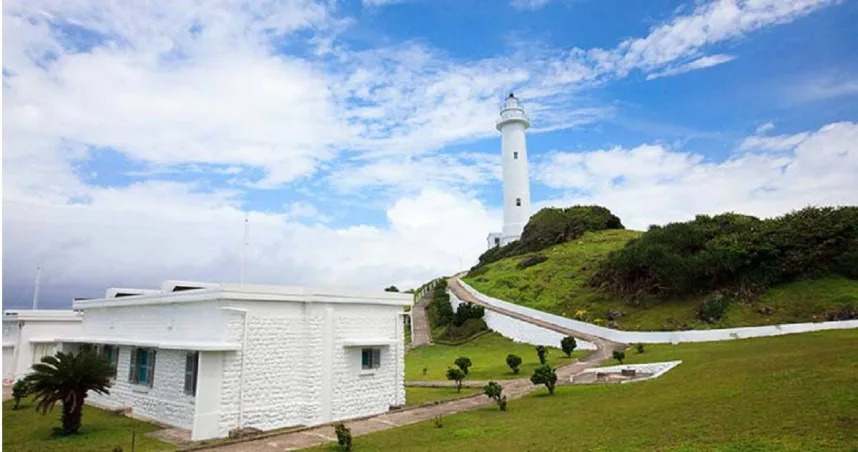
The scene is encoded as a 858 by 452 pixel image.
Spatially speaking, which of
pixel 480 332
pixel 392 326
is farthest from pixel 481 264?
pixel 392 326

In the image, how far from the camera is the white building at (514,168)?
58688mm

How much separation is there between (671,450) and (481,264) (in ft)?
167

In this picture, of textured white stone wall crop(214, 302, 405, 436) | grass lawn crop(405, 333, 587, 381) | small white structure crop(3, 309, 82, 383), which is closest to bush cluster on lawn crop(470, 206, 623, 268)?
grass lawn crop(405, 333, 587, 381)

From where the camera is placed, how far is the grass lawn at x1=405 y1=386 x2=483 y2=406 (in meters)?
18.9

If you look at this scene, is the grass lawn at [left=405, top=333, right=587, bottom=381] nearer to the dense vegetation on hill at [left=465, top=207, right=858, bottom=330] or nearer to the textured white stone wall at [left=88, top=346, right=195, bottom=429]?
the dense vegetation on hill at [left=465, top=207, right=858, bottom=330]

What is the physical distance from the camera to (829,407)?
10805mm

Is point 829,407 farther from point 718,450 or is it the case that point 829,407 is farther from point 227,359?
point 227,359

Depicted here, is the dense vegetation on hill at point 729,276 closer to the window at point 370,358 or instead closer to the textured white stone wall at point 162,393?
the window at point 370,358

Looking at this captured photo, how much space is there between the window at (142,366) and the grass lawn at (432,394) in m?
7.84

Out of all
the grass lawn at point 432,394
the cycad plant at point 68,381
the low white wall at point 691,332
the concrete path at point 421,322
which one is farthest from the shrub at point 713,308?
the cycad plant at point 68,381

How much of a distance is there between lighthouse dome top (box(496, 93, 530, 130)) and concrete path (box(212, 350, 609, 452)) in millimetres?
40256

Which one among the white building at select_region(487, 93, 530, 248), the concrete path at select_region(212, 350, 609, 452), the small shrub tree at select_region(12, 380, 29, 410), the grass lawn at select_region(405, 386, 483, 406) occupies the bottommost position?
the concrete path at select_region(212, 350, 609, 452)

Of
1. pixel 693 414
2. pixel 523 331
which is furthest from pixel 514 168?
pixel 693 414

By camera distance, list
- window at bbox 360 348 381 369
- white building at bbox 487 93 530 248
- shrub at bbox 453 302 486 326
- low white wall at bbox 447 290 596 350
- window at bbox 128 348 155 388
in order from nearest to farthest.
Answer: window at bbox 128 348 155 388
window at bbox 360 348 381 369
low white wall at bbox 447 290 596 350
shrub at bbox 453 302 486 326
white building at bbox 487 93 530 248
